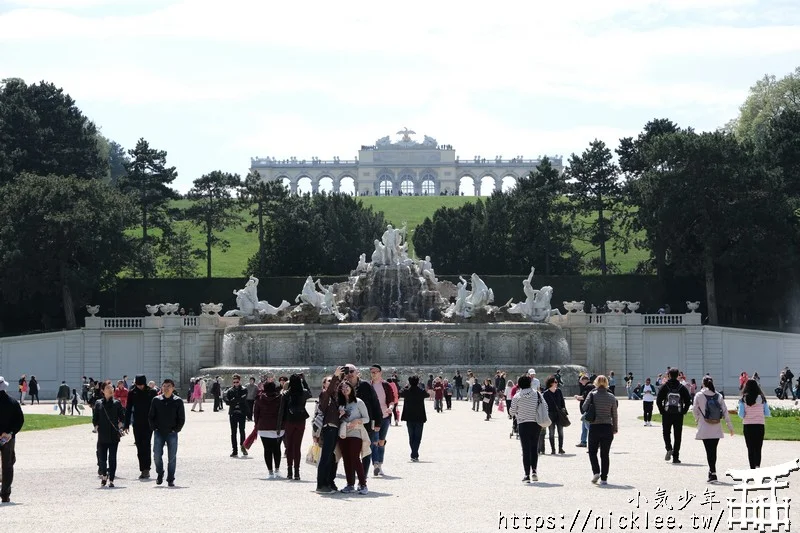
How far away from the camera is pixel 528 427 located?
71.8 ft

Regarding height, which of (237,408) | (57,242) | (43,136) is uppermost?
(43,136)

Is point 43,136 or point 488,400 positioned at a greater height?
point 43,136

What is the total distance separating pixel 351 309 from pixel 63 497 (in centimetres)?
4959

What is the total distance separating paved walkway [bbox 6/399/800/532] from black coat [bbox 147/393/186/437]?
0.89 meters

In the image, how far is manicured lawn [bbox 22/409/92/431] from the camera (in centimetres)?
3903

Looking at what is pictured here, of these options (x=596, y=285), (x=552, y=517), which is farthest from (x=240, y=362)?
(x=552, y=517)

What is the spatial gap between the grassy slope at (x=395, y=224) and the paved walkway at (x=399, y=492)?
6201 centimetres

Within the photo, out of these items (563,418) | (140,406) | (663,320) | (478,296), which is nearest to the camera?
(140,406)

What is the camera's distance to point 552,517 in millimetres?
17172

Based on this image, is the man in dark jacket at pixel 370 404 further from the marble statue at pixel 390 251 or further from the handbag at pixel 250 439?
the marble statue at pixel 390 251

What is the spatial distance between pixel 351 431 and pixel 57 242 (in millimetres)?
53740

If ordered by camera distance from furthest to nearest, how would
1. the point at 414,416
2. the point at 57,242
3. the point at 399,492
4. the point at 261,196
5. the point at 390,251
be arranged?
the point at 261,196 → the point at 390,251 → the point at 57,242 → the point at 414,416 → the point at 399,492

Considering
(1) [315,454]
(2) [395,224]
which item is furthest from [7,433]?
(2) [395,224]

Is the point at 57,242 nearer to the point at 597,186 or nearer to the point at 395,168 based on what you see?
the point at 597,186
